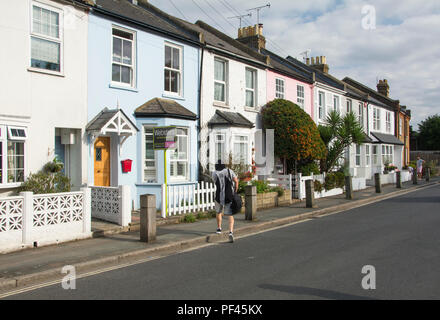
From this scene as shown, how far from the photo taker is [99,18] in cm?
1193

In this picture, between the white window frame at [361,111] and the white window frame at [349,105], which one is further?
the white window frame at [361,111]

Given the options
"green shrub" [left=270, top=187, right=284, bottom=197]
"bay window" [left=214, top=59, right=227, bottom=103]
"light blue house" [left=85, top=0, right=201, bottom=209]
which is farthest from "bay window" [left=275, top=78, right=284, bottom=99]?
"light blue house" [left=85, top=0, right=201, bottom=209]

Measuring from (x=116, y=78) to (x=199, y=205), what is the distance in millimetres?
4861

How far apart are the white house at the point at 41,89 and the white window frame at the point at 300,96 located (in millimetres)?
13608

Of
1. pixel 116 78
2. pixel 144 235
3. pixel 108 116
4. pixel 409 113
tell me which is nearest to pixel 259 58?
pixel 116 78

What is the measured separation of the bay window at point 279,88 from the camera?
67.5 feet

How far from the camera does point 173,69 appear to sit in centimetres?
1446

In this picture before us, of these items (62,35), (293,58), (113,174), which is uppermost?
(293,58)

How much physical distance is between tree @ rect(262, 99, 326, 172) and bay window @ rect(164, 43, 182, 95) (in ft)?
18.1

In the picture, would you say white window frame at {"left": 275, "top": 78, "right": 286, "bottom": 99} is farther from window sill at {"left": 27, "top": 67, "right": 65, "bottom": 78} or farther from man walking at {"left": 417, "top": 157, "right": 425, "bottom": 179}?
man walking at {"left": 417, "top": 157, "right": 425, "bottom": 179}

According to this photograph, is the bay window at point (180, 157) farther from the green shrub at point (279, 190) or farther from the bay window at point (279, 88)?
the bay window at point (279, 88)

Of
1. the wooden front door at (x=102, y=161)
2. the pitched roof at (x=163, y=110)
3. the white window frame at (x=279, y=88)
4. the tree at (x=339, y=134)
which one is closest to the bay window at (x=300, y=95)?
the white window frame at (x=279, y=88)

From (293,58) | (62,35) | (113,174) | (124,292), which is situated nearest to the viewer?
(124,292)

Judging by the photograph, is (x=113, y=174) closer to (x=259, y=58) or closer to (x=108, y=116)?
(x=108, y=116)
